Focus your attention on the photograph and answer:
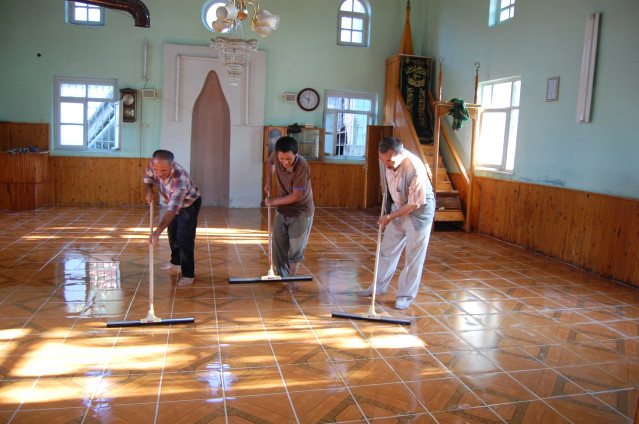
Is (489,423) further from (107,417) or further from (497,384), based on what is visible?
(107,417)

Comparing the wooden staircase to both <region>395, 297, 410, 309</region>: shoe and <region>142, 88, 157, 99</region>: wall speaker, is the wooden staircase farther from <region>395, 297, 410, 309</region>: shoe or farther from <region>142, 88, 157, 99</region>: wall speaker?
<region>142, 88, 157, 99</region>: wall speaker

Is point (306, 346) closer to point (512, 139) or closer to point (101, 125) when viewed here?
point (512, 139)

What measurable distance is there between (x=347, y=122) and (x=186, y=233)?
743 cm

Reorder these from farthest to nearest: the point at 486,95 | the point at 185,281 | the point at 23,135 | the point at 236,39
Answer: the point at 23,135 → the point at 486,95 → the point at 236,39 → the point at 185,281

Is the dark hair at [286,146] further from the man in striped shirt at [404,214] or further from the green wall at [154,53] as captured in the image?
the green wall at [154,53]

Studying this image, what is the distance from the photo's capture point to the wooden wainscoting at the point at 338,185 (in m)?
11.8

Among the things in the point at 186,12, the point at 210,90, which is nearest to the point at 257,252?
the point at 210,90

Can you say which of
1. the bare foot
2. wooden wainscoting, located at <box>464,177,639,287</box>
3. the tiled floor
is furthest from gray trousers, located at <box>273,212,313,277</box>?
wooden wainscoting, located at <box>464,177,639,287</box>

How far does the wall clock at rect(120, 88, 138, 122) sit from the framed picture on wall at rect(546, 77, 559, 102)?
7.72 meters

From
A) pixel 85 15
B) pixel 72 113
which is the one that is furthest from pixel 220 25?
pixel 72 113

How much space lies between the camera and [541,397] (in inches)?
127

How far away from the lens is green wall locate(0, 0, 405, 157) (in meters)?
10.3

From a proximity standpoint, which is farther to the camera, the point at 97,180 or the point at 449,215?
the point at 97,180

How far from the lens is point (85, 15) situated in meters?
10.5
